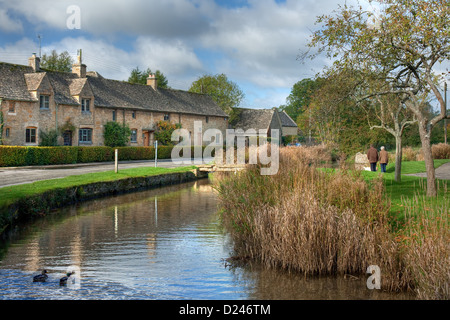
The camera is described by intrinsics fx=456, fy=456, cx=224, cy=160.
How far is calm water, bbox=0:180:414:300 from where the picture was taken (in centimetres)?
863

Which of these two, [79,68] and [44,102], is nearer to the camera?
[44,102]

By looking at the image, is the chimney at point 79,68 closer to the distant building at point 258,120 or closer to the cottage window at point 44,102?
the cottage window at point 44,102

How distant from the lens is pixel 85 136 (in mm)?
42875

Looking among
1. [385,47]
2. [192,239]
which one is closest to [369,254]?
[192,239]

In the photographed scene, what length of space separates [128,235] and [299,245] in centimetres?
631

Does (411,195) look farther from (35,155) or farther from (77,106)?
(77,106)

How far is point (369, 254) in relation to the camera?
912cm

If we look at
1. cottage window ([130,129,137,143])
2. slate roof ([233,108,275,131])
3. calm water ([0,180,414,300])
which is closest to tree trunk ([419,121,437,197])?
calm water ([0,180,414,300])

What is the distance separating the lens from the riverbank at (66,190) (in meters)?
14.9

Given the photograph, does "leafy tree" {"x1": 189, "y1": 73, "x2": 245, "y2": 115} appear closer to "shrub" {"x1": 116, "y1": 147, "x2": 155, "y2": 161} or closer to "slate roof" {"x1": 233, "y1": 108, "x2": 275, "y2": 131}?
"slate roof" {"x1": 233, "y1": 108, "x2": 275, "y2": 131}

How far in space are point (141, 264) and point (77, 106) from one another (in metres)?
34.5

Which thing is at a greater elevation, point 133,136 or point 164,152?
point 133,136

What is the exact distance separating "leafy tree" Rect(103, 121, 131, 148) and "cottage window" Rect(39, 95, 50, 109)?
252 inches

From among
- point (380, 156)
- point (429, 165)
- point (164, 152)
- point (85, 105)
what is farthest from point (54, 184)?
point (164, 152)
